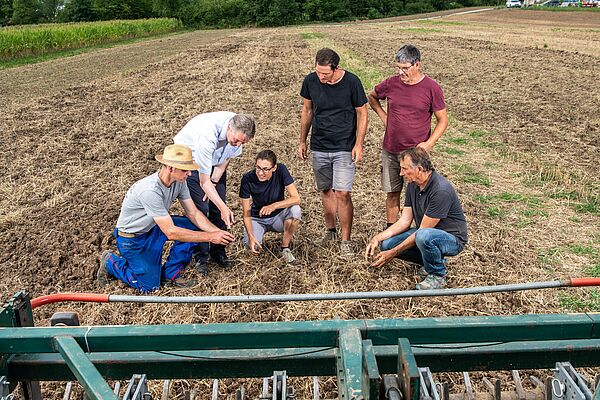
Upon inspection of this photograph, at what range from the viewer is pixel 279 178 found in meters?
5.30

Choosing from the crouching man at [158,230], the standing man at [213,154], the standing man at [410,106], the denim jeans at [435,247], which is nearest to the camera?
the crouching man at [158,230]

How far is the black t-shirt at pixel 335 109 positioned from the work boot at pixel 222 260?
4.49ft

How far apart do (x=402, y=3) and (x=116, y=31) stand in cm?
4315

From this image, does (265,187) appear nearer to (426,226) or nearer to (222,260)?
(222,260)

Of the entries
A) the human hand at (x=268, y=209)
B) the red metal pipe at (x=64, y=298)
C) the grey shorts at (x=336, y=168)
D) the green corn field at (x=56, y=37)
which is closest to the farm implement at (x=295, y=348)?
the red metal pipe at (x=64, y=298)

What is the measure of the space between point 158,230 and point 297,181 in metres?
3.15

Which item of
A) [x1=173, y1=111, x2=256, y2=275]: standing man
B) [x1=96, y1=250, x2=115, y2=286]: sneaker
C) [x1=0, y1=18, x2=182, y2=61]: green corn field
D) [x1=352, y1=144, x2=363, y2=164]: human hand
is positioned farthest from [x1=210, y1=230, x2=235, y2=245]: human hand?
[x1=0, y1=18, x2=182, y2=61]: green corn field

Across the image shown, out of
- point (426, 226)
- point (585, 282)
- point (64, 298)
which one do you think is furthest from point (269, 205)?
point (585, 282)

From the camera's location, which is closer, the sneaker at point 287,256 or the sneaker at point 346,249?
the sneaker at point 287,256

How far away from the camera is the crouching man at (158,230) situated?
4449 mm

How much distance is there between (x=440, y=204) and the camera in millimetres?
4543

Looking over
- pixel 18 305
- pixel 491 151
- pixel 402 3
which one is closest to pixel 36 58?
pixel 491 151

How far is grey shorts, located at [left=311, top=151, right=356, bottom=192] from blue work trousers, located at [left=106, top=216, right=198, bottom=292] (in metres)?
1.35

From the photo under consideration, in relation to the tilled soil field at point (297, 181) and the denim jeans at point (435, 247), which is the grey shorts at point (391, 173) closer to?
the tilled soil field at point (297, 181)
